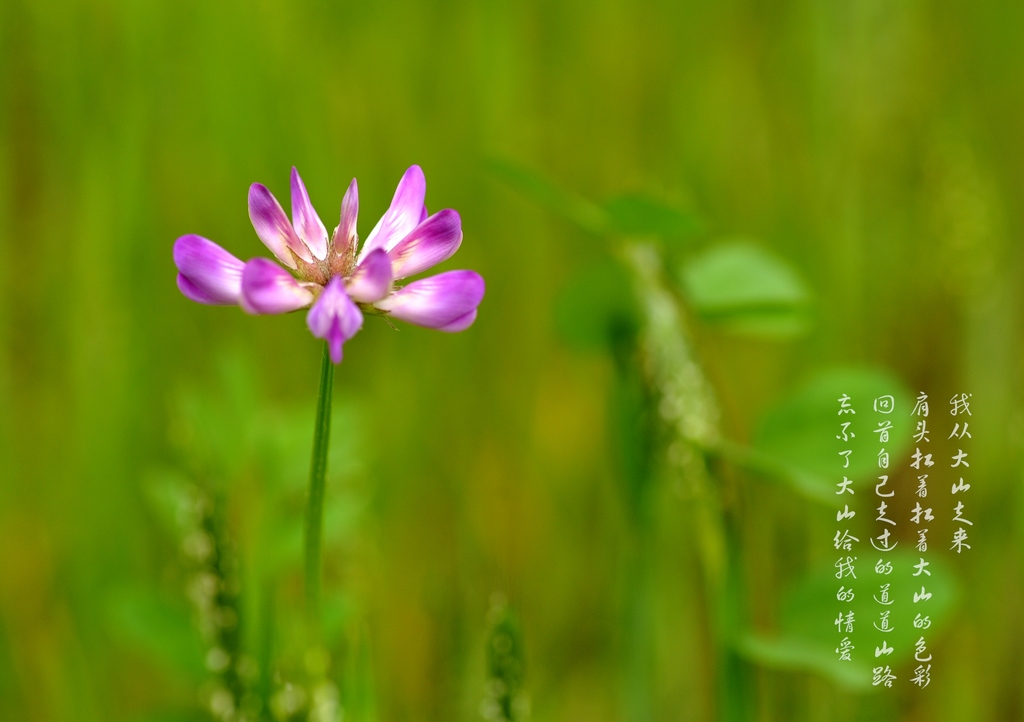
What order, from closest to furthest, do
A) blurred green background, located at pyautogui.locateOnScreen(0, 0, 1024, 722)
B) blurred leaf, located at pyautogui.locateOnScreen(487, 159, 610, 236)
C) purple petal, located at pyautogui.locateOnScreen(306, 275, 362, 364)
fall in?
1. purple petal, located at pyautogui.locateOnScreen(306, 275, 362, 364)
2. blurred leaf, located at pyautogui.locateOnScreen(487, 159, 610, 236)
3. blurred green background, located at pyautogui.locateOnScreen(0, 0, 1024, 722)

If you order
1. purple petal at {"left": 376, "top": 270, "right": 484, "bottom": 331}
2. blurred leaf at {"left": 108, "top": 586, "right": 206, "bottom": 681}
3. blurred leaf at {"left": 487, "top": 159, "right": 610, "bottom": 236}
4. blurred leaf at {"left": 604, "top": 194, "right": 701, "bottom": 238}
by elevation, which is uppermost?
blurred leaf at {"left": 487, "top": 159, "right": 610, "bottom": 236}

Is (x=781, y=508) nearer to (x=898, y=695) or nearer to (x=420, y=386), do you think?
(x=898, y=695)

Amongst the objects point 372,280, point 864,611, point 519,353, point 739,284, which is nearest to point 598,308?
point 739,284

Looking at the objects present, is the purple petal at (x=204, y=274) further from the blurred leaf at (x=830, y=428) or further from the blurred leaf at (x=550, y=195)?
the blurred leaf at (x=830, y=428)

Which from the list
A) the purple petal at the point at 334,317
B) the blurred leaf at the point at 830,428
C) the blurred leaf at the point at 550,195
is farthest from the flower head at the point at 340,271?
the blurred leaf at the point at 830,428

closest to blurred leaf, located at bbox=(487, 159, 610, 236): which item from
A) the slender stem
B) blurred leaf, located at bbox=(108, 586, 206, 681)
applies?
the slender stem

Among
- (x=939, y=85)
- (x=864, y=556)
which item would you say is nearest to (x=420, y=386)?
(x=864, y=556)

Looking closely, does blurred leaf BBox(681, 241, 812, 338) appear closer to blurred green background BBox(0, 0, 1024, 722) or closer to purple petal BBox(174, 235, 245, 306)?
blurred green background BBox(0, 0, 1024, 722)
